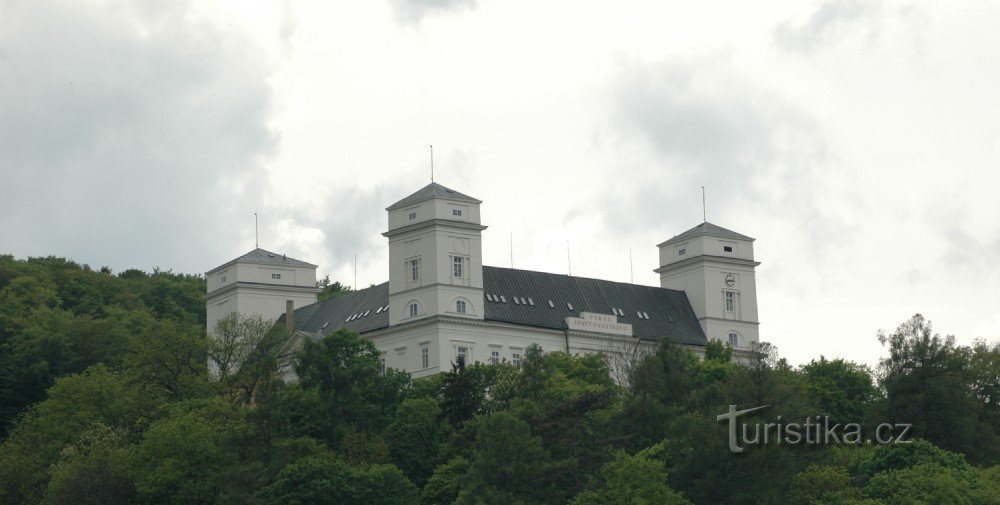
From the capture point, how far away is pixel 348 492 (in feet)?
283

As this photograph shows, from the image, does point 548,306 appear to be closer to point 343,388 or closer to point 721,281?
point 721,281

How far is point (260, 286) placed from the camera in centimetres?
12525

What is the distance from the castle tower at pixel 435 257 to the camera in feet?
367

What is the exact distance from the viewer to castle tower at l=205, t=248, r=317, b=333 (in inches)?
4914

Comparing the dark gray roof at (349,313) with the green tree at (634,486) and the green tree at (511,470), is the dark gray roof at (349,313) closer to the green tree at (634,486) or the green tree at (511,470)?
the green tree at (511,470)

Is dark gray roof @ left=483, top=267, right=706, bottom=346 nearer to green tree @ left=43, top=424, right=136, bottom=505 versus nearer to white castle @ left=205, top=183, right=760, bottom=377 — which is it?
white castle @ left=205, top=183, right=760, bottom=377

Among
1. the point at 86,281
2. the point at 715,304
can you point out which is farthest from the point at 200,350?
the point at 86,281

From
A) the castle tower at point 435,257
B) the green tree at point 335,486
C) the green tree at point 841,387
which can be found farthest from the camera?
the castle tower at point 435,257

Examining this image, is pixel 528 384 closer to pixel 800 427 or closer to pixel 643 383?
pixel 643 383

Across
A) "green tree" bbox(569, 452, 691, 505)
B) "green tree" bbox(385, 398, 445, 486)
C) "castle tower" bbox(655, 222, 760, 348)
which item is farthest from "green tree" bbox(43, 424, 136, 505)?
"castle tower" bbox(655, 222, 760, 348)

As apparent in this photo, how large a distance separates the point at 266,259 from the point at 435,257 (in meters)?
18.3

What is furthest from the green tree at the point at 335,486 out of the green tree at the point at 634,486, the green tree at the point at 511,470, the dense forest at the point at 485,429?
the green tree at the point at 634,486

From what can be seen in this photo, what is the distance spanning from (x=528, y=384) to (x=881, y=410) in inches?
640

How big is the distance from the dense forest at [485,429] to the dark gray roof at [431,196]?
10147 millimetres
